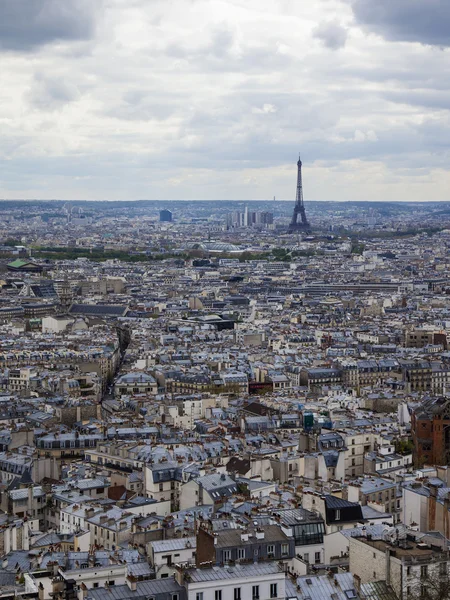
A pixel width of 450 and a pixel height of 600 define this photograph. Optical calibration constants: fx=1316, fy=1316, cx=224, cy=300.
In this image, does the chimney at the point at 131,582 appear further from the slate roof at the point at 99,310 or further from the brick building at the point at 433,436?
the slate roof at the point at 99,310

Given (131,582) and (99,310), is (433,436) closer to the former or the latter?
(131,582)

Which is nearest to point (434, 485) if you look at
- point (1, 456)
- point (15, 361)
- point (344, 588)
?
point (344, 588)

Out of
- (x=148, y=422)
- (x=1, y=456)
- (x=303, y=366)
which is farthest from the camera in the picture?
(x=303, y=366)

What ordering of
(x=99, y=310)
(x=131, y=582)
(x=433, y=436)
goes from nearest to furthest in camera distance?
(x=131, y=582) < (x=433, y=436) < (x=99, y=310)

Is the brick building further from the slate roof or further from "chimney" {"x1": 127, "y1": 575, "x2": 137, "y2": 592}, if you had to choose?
the slate roof

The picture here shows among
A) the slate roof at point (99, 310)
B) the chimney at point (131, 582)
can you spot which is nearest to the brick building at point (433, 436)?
the chimney at point (131, 582)

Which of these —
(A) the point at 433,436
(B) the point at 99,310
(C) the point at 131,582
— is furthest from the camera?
(B) the point at 99,310

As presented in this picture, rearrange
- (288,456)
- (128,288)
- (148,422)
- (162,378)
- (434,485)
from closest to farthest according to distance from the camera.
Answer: (434,485) → (288,456) → (148,422) → (162,378) → (128,288)

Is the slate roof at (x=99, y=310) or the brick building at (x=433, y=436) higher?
the brick building at (x=433, y=436)

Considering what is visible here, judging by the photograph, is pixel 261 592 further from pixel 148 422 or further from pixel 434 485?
pixel 148 422

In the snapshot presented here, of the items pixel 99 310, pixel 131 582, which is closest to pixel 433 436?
pixel 131 582

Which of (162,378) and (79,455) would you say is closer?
(79,455)
